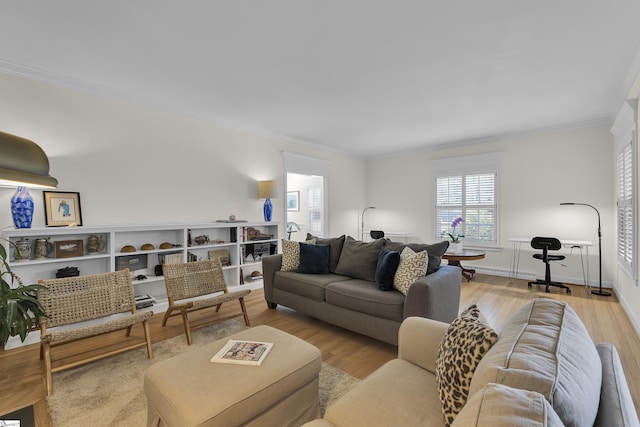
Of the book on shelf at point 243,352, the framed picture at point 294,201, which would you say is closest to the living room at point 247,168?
the framed picture at point 294,201

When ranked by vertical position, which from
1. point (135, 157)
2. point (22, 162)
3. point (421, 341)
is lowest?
point (421, 341)

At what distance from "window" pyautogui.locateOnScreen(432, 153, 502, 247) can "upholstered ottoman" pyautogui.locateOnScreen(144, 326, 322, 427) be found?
5.21 meters

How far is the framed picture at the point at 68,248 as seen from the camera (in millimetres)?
3107

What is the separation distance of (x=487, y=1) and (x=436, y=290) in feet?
7.23

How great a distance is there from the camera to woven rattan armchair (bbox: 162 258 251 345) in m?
3.00

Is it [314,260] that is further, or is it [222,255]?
[222,255]

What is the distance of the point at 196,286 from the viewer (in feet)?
10.8

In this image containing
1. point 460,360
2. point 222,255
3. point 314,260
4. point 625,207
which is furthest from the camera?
point 222,255

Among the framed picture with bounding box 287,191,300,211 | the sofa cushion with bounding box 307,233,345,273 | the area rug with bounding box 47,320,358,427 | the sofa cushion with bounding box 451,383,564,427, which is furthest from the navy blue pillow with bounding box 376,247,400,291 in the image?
the framed picture with bounding box 287,191,300,211

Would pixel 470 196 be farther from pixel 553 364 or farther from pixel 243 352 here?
pixel 553 364

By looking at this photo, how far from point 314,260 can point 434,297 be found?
1.51 meters

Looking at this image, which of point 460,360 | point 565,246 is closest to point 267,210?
point 460,360

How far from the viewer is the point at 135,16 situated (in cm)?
219

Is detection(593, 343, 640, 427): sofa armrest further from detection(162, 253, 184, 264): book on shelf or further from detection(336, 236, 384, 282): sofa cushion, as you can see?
detection(162, 253, 184, 264): book on shelf
